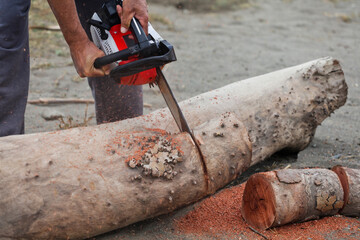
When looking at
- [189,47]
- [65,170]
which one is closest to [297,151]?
[65,170]

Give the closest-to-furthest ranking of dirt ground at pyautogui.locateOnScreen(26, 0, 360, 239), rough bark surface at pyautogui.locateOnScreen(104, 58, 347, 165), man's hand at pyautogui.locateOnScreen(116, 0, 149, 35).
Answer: man's hand at pyautogui.locateOnScreen(116, 0, 149, 35)
rough bark surface at pyautogui.locateOnScreen(104, 58, 347, 165)
dirt ground at pyautogui.locateOnScreen(26, 0, 360, 239)

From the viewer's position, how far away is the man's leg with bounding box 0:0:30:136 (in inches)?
99.0

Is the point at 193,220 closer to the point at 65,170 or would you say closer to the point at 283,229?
the point at 283,229

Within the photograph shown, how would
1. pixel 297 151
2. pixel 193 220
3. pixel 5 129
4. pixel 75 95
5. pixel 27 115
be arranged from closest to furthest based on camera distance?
pixel 193 220, pixel 5 129, pixel 297 151, pixel 27 115, pixel 75 95

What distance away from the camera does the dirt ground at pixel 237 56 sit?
333 centimetres

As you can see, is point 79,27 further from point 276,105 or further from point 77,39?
point 276,105

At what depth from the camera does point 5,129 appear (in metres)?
2.68

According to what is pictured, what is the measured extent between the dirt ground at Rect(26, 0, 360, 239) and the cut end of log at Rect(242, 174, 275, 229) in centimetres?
14

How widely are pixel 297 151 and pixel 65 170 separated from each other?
6.48 feet

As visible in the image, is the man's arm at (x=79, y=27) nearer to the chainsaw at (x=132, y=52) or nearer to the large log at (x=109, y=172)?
the chainsaw at (x=132, y=52)

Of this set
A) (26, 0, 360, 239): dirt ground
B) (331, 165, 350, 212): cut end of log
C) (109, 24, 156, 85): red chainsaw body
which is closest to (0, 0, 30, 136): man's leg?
(109, 24, 156, 85): red chainsaw body

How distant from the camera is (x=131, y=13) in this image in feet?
7.58

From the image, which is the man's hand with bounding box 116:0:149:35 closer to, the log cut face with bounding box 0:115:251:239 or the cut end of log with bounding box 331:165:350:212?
the log cut face with bounding box 0:115:251:239

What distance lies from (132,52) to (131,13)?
11.3 inches
